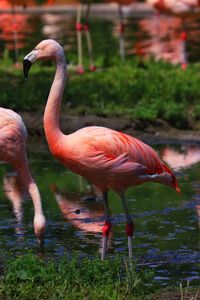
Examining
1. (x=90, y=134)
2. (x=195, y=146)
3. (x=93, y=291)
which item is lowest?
(x=195, y=146)

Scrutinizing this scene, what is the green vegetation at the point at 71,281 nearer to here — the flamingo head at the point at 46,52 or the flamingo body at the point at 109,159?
the flamingo body at the point at 109,159

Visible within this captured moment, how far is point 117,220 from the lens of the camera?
317 inches

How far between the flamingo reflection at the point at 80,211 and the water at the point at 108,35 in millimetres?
5753

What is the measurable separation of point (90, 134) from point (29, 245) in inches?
40.5

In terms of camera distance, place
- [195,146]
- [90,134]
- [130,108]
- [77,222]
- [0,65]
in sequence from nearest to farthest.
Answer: [90,134], [77,222], [195,146], [130,108], [0,65]

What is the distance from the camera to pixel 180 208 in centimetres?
835

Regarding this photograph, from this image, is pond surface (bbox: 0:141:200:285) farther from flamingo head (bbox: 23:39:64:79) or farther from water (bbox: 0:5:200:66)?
water (bbox: 0:5:200:66)

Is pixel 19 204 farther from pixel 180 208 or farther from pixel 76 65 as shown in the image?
pixel 76 65

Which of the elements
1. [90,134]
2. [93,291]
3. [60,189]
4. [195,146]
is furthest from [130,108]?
[93,291]

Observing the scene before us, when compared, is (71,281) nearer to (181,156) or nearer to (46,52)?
(46,52)

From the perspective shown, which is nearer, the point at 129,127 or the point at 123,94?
the point at 129,127

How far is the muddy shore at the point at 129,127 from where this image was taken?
11062 millimetres

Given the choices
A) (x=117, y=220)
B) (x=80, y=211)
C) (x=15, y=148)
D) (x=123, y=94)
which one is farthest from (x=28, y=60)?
(x=123, y=94)

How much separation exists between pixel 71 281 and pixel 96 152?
1.12 meters
